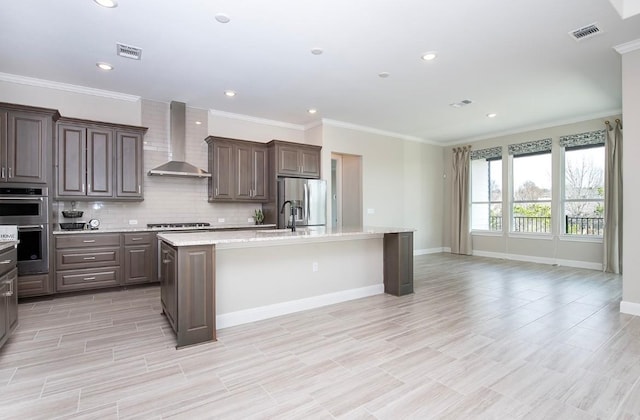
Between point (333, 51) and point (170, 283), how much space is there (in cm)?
301

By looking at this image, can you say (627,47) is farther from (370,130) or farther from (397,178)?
(397,178)

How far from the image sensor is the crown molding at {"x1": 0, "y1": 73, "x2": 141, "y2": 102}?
4.39 m

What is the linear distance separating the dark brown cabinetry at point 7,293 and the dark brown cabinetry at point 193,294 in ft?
4.01

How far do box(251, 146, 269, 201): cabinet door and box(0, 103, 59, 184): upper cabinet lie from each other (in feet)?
9.45

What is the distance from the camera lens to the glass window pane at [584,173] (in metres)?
6.27

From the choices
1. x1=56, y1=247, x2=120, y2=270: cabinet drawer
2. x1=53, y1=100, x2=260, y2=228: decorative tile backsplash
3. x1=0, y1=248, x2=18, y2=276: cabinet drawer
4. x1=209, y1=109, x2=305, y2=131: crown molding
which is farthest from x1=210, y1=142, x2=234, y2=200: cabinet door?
x1=0, y1=248, x2=18, y2=276: cabinet drawer

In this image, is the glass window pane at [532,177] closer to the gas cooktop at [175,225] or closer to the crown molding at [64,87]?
the gas cooktop at [175,225]

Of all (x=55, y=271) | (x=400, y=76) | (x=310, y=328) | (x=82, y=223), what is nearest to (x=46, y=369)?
(x=310, y=328)

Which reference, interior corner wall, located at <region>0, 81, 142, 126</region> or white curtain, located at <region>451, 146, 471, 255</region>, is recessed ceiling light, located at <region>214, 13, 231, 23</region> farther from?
Result: white curtain, located at <region>451, 146, 471, 255</region>

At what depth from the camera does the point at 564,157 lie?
6719mm

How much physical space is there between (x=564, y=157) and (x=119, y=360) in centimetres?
807

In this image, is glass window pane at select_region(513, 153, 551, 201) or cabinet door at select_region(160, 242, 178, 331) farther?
glass window pane at select_region(513, 153, 551, 201)

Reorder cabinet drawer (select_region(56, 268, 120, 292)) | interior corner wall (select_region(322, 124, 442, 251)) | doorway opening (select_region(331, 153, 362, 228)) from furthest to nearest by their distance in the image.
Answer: doorway opening (select_region(331, 153, 362, 228)) < interior corner wall (select_region(322, 124, 442, 251)) < cabinet drawer (select_region(56, 268, 120, 292))

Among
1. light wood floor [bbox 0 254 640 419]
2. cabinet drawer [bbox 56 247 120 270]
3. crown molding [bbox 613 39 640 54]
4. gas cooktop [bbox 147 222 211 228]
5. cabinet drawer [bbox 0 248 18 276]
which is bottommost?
light wood floor [bbox 0 254 640 419]
